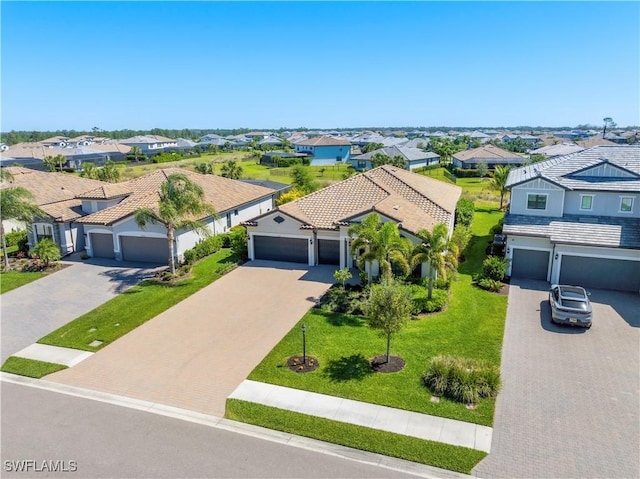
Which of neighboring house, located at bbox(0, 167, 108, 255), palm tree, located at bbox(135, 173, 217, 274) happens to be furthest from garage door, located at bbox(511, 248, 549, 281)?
neighboring house, located at bbox(0, 167, 108, 255)

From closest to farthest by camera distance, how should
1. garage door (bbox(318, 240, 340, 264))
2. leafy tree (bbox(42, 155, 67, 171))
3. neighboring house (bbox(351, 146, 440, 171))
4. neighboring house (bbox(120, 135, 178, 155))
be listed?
garage door (bbox(318, 240, 340, 264))
leafy tree (bbox(42, 155, 67, 171))
neighboring house (bbox(351, 146, 440, 171))
neighboring house (bbox(120, 135, 178, 155))

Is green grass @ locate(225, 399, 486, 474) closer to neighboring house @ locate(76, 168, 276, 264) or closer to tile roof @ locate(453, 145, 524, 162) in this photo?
neighboring house @ locate(76, 168, 276, 264)

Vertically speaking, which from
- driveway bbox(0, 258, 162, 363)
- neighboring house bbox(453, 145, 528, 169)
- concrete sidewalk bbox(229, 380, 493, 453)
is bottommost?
driveway bbox(0, 258, 162, 363)

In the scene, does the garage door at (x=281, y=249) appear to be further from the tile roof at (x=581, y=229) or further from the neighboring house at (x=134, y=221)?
the tile roof at (x=581, y=229)

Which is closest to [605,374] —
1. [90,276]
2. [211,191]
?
[90,276]

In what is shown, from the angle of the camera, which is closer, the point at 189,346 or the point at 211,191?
the point at 189,346

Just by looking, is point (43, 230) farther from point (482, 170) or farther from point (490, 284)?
point (482, 170)

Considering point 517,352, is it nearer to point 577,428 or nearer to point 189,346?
point 577,428
